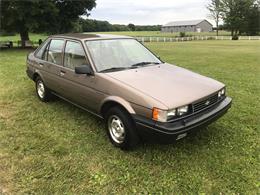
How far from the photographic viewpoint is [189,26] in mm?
100375

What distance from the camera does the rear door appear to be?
4149mm

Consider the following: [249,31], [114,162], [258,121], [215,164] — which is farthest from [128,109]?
[249,31]

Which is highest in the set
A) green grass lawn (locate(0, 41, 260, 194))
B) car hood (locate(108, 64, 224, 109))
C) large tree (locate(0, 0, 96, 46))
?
large tree (locate(0, 0, 96, 46))

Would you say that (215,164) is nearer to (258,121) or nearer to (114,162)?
(114,162)

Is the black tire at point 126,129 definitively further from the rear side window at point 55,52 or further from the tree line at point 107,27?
the tree line at point 107,27

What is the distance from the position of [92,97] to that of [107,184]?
152cm

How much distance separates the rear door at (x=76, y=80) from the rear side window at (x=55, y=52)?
0.23 metres

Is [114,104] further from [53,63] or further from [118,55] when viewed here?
[53,63]

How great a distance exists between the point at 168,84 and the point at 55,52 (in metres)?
2.77

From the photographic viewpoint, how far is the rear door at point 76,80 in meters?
4.15

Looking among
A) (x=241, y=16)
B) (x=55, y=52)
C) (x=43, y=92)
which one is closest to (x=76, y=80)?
(x=55, y=52)

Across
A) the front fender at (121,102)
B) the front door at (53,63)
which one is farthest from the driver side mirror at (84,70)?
the front door at (53,63)

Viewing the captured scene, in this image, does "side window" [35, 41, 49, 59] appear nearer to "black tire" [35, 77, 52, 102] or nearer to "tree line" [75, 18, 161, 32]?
"black tire" [35, 77, 52, 102]

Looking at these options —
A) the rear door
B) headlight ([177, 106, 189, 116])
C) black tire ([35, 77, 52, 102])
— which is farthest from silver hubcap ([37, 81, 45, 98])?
headlight ([177, 106, 189, 116])
